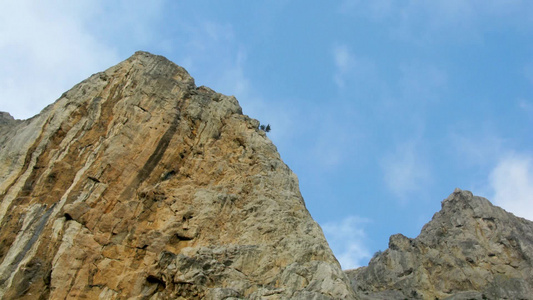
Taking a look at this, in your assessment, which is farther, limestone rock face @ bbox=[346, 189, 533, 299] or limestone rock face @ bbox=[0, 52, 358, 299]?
limestone rock face @ bbox=[346, 189, 533, 299]

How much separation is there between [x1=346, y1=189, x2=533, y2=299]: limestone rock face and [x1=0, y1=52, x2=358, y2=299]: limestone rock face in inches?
1140

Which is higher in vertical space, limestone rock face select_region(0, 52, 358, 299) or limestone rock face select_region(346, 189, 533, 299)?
limestone rock face select_region(346, 189, 533, 299)

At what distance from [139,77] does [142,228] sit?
1309 centimetres

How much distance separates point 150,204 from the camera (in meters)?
29.4

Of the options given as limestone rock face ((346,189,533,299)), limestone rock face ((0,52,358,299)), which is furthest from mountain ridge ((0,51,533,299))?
limestone rock face ((346,189,533,299))

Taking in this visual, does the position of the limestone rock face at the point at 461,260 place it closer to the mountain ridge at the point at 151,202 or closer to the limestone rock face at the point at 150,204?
the mountain ridge at the point at 151,202

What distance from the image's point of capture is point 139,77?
1428 inches

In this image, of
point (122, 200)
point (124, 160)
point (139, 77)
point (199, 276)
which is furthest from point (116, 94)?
point (199, 276)

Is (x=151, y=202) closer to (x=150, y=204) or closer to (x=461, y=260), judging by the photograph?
(x=150, y=204)

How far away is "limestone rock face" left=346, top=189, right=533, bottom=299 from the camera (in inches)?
2234

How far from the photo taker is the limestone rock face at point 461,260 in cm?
5675

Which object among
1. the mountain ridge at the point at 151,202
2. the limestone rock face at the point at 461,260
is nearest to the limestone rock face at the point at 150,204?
the mountain ridge at the point at 151,202

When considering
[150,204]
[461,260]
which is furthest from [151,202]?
[461,260]

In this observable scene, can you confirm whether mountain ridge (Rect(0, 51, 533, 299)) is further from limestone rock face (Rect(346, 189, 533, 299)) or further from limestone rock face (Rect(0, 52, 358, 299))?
limestone rock face (Rect(346, 189, 533, 299))
